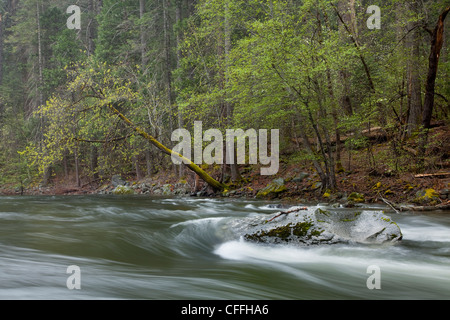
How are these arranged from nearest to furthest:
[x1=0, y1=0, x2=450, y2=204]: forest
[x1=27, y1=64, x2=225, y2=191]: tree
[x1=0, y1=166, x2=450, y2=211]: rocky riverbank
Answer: [x1=0, y1=166, x2=450, y2=211]: rocky riverbank → [x1=0, y1=0, x2=450, y2=204]: forest → [x1=27, y1=64, x2=225, y2=191]: tree

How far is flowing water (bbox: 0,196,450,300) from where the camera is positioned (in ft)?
11.4

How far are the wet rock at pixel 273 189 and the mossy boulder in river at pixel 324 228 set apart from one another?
6.73 metres

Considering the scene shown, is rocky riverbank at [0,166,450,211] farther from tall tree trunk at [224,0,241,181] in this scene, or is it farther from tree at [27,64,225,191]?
tree at [27,64,225,191]

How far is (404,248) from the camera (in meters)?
5.38

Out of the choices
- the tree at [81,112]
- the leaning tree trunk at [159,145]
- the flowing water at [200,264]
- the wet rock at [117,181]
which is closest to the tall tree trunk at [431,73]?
the flowing water at [200,264]

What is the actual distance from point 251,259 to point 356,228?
193 centimetres

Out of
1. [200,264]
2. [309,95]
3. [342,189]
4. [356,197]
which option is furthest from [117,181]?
[200,264]

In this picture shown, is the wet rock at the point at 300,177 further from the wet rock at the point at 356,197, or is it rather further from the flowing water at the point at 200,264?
the flowing water at the point at 200,264

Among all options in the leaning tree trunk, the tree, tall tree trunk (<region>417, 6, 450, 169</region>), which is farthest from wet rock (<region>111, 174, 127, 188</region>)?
tall tree trunk (<region>417, 6, 450, 169</region>)


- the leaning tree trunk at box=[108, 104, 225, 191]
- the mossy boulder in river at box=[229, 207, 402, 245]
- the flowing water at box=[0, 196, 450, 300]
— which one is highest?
the leaning tree trunk at box=[108, 104, 225, 191]

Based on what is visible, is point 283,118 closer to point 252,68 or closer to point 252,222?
point 252,68

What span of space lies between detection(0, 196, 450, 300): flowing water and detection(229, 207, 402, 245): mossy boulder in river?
0.55ft

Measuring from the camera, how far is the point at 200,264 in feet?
15.6

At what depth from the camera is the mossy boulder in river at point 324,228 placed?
17.5 ft
